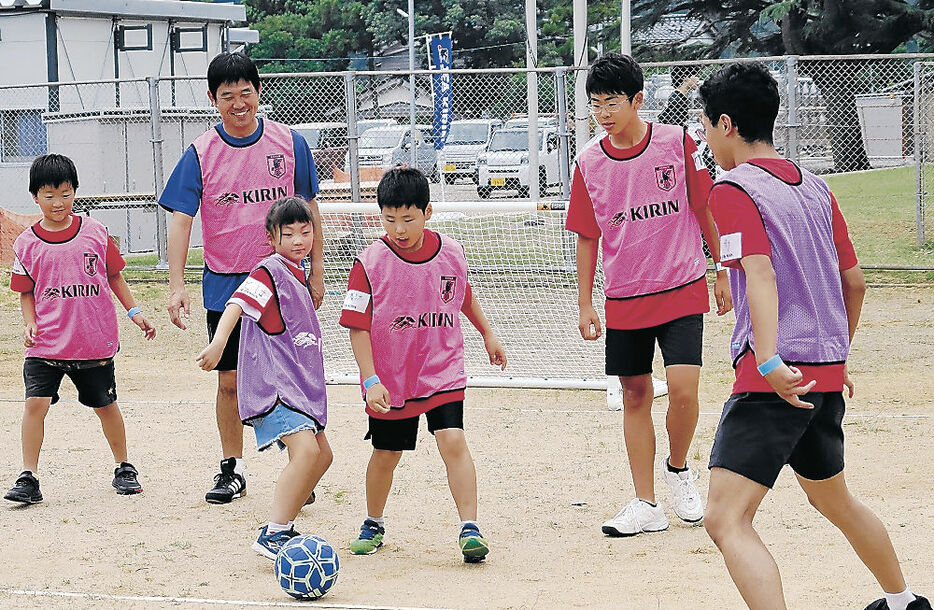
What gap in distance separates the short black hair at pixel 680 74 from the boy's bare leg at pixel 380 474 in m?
11.4

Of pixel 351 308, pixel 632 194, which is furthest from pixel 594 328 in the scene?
pixel 351 308

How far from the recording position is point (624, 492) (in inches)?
241

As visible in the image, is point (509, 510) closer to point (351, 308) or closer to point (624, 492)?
point (624, 492)

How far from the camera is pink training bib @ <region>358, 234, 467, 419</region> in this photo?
16.7 feet

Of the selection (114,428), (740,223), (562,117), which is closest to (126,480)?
(114,428)

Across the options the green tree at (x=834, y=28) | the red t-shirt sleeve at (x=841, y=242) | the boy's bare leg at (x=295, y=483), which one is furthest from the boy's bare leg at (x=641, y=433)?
the green tree at (x=834, y=28)

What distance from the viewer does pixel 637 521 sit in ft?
17.6

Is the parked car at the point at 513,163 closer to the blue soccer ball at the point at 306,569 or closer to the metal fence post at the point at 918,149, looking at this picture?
the metal fence post at the point at 918,149

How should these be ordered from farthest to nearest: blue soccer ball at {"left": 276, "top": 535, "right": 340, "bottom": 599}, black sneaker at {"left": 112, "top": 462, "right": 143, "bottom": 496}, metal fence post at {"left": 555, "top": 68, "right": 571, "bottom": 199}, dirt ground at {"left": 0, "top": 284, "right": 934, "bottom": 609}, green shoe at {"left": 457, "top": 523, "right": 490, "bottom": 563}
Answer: metal fence post at {"left": 555, "top": 68, "right": 571, "bottom": 199}, black sneaker at {"left": 112, "top": 462, "right": 143, "bottom": 496}, green shoe at {"left": 457, "top": 523, "right": 490, "bottom": 563}, dirt ground at {"left": 0, "top": 284, "right": 934, "bottom": 609}, blue soccer ball at {"left": 276, "top": 535, "right": 340, "bottom": 599}

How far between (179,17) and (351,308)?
1831cm

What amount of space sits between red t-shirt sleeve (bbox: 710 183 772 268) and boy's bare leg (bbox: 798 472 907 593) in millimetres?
741

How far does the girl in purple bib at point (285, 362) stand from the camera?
511 cm

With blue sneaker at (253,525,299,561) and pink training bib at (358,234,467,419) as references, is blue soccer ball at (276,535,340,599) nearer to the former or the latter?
blue sneaker at (253,525,299,561)

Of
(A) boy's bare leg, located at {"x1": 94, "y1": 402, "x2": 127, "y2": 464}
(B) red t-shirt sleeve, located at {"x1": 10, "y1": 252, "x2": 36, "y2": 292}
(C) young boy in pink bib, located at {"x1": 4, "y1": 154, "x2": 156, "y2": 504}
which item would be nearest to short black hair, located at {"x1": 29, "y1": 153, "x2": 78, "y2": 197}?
(C) young boy in pink bib, located at {"x1": 4, "y1": 154, "x2": 156, "y2": 504}
